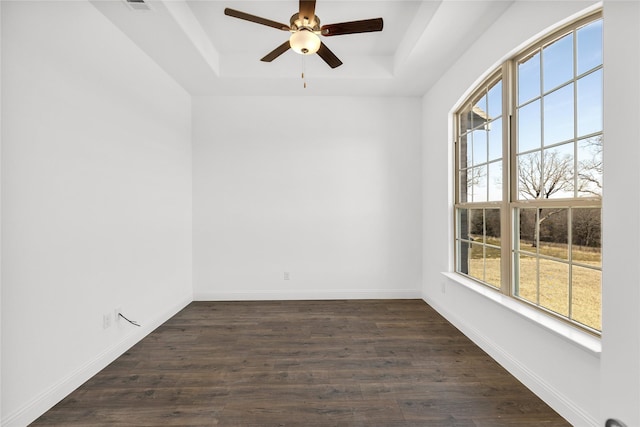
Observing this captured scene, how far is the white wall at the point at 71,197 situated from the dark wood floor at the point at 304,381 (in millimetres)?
308

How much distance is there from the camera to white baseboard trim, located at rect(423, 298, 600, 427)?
1662 millimetres

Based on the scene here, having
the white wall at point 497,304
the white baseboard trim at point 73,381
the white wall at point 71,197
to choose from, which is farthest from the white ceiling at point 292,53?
the white baseboard trim at point 73,381

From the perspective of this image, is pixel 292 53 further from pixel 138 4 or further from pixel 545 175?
pixel 545 175

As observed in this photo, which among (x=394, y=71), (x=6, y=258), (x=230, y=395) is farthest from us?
(x=394, y=71)

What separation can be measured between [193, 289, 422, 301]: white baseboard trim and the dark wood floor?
2.66 ft

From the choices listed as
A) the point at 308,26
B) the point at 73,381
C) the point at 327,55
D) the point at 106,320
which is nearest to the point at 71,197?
the point at 106,320

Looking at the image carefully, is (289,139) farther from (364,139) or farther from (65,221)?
(65,221)

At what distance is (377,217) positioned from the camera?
4.09 metres

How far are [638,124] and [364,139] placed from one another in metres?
2.99

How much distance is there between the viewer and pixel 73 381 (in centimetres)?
203

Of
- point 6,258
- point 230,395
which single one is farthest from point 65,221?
point 230,395

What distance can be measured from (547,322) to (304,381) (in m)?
1.69

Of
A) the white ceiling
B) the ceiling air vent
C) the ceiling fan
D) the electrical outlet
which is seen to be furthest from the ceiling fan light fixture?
the electrical outlet

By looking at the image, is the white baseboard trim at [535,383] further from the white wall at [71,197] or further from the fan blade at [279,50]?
the white wall at [71,197]
